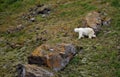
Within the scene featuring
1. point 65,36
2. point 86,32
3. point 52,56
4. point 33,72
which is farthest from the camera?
point 65,36

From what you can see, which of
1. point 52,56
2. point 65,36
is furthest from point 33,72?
point 65,36

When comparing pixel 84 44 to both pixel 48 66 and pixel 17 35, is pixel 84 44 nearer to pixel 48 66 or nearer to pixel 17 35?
pixel 48 66

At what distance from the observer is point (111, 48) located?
1088 cm

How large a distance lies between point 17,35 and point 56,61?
13.4 feet

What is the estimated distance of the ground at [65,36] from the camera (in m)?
10.1

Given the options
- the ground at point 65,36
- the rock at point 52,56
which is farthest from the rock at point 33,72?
the ground at point 65,36

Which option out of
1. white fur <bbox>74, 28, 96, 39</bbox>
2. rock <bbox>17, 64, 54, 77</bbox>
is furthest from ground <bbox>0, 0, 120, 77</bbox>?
rock <bbox>17, 64, 54, 77</bbox>

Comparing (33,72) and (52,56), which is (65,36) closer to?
(52,56)

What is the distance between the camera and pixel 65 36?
12.3 meters

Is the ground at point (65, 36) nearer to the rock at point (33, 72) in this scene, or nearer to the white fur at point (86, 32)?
the white fur at point (86, 32)

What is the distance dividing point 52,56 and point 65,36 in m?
2.60

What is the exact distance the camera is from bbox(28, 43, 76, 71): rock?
9.70m

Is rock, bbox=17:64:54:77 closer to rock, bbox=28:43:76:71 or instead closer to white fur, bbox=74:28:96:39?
rock, bbox=28:43:76:71

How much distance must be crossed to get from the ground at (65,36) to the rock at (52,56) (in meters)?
0.22
